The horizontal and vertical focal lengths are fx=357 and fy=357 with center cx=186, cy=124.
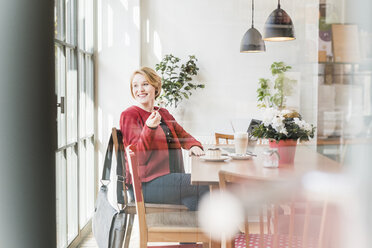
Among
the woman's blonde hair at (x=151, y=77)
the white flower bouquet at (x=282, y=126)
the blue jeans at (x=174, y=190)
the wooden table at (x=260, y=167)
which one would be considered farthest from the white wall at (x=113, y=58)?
the white flower bouquet at (x=282, y=126)

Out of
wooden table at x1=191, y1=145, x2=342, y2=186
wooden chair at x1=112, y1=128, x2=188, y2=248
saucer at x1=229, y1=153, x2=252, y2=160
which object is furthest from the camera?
wooden chair at x1=112, y1=128, x2=188, y2=248

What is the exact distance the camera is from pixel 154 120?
3.64 feet

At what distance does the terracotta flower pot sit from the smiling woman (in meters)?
0.22

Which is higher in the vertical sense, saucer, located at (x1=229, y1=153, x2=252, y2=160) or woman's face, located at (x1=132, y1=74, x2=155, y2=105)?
woman's face, located at (x1=132, y1=74, x2=155, y2=105)

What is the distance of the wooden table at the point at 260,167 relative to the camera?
80 centimetres

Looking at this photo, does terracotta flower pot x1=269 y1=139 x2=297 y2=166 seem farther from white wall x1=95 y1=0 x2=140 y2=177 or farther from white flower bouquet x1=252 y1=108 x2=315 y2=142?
white wall x1=95 y1=0 x2=140 y2=177

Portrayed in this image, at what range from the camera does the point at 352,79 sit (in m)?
0.61

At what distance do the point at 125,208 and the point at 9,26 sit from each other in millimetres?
858

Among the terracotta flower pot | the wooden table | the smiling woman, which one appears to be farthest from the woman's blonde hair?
the terracotta flower pot

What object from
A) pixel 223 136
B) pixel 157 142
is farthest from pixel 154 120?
pixel 223 136

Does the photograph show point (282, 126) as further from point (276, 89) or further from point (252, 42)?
point (252, 42)

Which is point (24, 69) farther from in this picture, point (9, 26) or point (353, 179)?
point (353, 179)

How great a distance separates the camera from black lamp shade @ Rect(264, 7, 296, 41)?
0.90 meters

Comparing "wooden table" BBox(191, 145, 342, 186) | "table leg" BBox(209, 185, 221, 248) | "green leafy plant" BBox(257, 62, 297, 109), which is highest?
"green leafy plant" BBox(257, 62, 297, 109)
